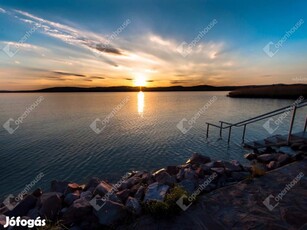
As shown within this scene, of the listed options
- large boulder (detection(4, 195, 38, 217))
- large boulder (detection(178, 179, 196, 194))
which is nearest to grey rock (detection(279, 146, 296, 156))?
large boulder (detection(178, 179, 196, 194))

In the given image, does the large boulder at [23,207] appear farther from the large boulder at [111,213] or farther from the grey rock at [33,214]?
the large boulder at [111,213]

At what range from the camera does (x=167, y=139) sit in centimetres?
1934

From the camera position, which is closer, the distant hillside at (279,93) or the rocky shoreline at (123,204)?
the rocky shoreline at (123,204)

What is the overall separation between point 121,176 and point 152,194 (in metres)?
6.56

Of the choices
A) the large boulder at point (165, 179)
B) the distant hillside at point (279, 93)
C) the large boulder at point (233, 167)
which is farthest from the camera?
the distant hillside at point (279, 93)

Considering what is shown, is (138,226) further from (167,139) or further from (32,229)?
(167,139)

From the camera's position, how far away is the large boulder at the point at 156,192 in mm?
5527

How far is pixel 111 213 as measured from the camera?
198 inches

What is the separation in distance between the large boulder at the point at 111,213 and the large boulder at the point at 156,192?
834 millimetres

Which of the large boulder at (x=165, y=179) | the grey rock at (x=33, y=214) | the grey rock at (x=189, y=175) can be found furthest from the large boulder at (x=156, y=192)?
the grey rock at (x=33, y=214)

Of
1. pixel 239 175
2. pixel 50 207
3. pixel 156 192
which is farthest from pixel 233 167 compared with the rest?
pixel 50 207

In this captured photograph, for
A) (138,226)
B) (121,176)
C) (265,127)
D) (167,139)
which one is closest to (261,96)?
(265,127)

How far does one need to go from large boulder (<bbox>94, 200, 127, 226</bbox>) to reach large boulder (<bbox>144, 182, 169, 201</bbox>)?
83 centimetres

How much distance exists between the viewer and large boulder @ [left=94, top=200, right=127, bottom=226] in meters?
4.85
